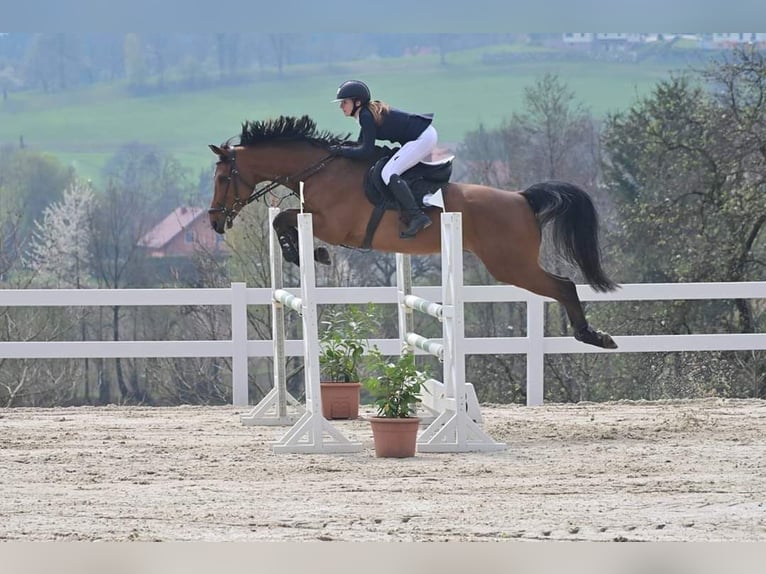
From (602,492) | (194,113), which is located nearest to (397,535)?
(602,492)

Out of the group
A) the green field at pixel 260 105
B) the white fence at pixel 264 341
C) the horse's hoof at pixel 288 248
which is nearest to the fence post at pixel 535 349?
the white fence at pixel 264 341

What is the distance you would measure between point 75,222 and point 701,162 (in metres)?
15.5

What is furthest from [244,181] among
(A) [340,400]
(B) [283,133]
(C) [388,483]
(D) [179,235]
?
(D) [179,235]

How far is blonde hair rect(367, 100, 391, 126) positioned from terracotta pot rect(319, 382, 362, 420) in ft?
6.22

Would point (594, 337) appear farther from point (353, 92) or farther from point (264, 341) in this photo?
point (264, 341)

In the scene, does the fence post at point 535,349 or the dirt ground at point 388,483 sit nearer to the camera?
the dirt ground at point 388,483

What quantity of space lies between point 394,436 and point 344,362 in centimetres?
171

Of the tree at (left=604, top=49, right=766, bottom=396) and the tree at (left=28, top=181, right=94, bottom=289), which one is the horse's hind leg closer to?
the tree at (left=604, top=49, right=766, bottom=396)

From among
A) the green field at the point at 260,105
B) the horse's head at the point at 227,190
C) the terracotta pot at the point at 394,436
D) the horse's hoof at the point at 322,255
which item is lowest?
the terracotta pot at the point at 394,436

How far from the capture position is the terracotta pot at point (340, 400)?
7719mm

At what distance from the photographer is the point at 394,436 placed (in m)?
5.89

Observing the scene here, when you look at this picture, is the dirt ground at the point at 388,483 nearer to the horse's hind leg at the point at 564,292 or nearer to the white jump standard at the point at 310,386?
the white jump standard at the point at 310,386

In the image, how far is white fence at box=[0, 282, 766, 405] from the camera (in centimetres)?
893

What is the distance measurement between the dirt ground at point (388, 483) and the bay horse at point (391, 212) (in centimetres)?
103
